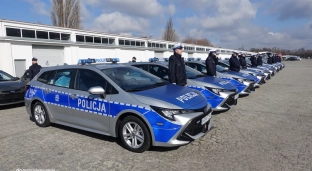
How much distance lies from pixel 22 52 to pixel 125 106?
1426cm

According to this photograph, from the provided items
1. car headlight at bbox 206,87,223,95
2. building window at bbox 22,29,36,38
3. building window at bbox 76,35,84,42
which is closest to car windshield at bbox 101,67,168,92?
car headlight at bbox 206,87,223,95

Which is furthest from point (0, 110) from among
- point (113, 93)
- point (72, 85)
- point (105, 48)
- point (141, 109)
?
point (105, 48)

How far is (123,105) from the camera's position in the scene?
3836mm

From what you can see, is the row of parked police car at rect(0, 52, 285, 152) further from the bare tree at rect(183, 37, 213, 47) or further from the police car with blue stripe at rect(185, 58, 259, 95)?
the bare tree at rect(183, 37, 213, 47)

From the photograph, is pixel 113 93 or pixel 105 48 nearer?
pixel 113 93

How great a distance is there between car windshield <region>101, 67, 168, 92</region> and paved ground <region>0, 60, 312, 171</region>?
44.1 inches

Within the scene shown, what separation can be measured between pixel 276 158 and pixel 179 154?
150cm

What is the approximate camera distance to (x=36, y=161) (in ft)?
11.9

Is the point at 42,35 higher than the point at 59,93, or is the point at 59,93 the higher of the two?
the point at 42,35

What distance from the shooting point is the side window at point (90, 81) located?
414cm

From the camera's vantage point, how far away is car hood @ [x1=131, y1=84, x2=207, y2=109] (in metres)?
3.64

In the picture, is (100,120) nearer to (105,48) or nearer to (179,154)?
(179,154)

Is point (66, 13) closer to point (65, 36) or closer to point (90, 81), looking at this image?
point (65, 36)

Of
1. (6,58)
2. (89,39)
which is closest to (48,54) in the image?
(6,58)
